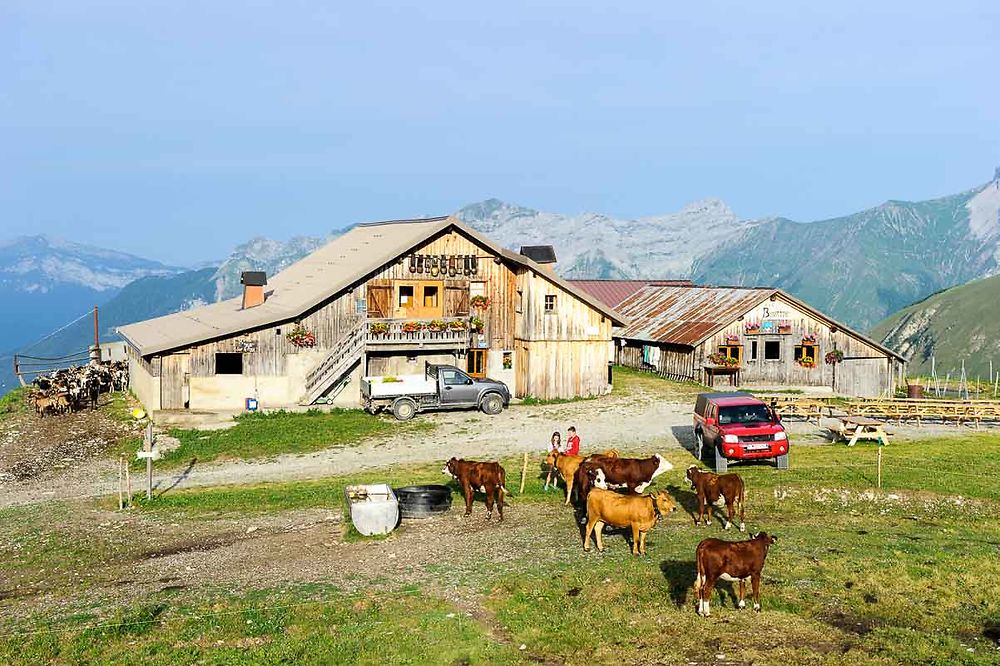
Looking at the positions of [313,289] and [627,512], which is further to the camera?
[313,289]

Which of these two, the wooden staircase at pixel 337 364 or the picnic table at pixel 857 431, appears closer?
the picnic table at pixel 857 431

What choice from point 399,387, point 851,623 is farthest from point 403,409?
point 851,623

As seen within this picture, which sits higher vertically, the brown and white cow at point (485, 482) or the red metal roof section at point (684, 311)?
the red metal roof section at point (684, 311)

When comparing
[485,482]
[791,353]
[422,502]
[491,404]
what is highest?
[791,353]

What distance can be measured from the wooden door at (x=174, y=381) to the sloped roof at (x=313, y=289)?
2.10 feet

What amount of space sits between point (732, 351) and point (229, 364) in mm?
24194

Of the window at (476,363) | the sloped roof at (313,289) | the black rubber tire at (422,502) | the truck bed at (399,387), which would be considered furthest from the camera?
the window at (476,363)

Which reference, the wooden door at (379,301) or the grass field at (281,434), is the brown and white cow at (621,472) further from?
the wooden door at (379,301)

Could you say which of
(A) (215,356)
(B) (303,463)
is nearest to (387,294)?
(A) (215,356)

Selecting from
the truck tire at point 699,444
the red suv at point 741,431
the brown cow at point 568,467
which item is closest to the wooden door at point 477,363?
the truck tire at point 699,444

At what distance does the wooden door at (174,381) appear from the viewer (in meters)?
40.2

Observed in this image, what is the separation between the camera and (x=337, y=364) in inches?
1708

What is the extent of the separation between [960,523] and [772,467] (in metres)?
6.26

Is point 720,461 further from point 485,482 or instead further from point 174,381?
point 174,381
